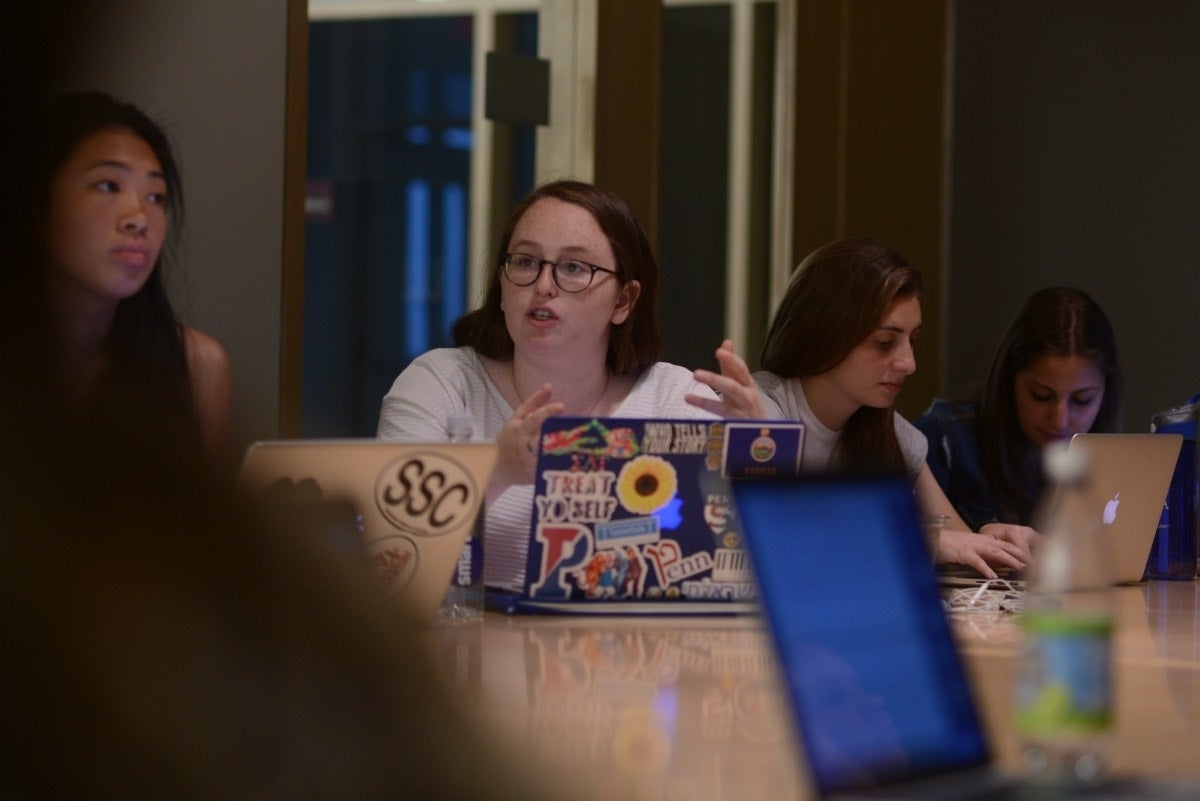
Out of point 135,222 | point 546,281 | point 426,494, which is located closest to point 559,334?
point 546,281

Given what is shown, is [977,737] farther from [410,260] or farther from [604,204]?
[410,260]

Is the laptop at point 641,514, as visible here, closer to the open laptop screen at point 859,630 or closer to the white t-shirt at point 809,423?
the open laptop screen at point 859,630

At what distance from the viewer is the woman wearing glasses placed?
8.01ft

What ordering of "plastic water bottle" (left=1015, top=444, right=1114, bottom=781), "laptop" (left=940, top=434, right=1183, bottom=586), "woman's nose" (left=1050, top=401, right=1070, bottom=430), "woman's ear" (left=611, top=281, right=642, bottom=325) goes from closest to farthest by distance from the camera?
"plastic water bottle" (left=1015, top=444, right=1114, bottom=781)
"laptop" (left=940, top=434, right=1183, bottom=586)
"woman's ear" (left=611, top=281, right=642, bottom=325)
"woman's nose" (left=1050, top=401, right=1070, bottom=430)

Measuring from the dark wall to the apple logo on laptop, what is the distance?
2.57 metres

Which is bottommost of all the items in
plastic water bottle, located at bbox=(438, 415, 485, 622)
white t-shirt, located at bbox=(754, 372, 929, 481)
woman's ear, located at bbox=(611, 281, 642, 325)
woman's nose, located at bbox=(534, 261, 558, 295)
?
plastic water bottle, located at bbox=(438, 415, 485, 622)

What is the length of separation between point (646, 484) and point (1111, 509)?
3.29ft

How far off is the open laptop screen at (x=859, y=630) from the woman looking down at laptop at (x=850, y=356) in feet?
6.87

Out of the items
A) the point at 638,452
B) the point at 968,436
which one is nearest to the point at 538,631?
the point at 638,452

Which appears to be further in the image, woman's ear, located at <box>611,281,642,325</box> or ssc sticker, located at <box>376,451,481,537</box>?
woman's ear, located at <box>611,281,642,325</box>

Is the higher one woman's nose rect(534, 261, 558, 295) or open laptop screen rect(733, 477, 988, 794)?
woman's nose rect(534, 261, 558, 295)

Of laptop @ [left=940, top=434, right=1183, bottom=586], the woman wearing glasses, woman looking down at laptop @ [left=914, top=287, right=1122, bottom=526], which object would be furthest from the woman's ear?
woman looking down at laptop @ [left=914, top=287, right=1122, bottom=526]

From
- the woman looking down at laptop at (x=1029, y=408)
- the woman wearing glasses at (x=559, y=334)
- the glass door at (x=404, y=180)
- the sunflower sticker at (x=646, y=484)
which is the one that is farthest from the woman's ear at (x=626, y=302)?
the woman looking down at laptop at (x=1029, y=408)

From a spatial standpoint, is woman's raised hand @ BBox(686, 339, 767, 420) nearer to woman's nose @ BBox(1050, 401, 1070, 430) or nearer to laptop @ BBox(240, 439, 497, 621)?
laptop @ BBox(240, 439, 497, 621)
